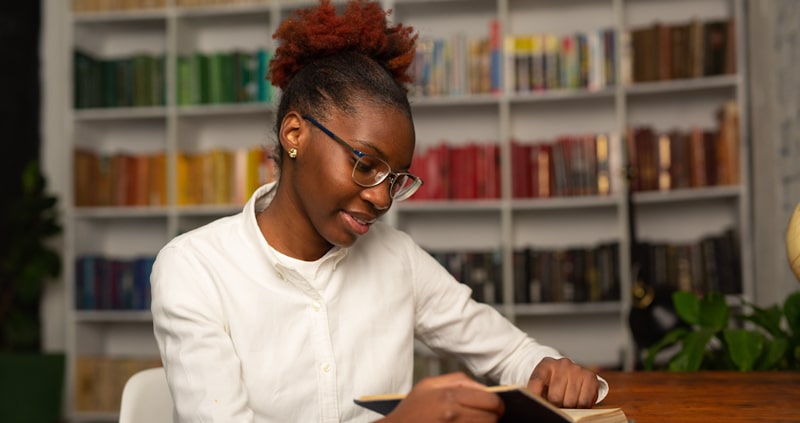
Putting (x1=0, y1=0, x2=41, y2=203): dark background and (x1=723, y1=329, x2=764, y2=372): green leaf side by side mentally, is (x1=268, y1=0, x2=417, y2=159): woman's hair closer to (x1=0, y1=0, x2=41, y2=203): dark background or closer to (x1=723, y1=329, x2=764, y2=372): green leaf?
(x1=723, y1=329, x2=764, y2=372): green leaf

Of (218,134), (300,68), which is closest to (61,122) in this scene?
(218,134)

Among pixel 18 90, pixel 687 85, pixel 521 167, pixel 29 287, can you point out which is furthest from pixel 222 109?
pixel 687 85

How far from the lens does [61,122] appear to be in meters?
3.96

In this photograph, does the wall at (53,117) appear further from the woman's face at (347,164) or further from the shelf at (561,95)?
the woman's face at (347,164)

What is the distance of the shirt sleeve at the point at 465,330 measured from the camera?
1.41m

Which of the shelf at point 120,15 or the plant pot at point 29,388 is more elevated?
the shelf at point 120,15

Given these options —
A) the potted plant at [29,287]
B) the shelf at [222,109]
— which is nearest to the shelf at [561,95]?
the shelf at [222,109]

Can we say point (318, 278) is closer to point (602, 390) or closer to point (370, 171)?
point (370, 171)

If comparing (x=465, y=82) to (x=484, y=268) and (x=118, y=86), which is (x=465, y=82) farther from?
(x=118, y=86)

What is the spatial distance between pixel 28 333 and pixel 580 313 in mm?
2498

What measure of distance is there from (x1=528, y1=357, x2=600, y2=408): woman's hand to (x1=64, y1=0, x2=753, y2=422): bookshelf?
230 cm

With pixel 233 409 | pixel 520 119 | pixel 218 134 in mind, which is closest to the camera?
pixel 233 409

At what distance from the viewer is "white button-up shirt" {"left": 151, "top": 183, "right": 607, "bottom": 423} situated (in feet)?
3.62

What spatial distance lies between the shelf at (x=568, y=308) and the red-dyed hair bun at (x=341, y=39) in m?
2.23
